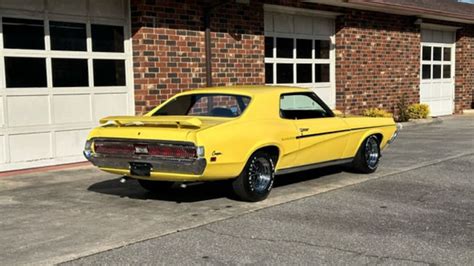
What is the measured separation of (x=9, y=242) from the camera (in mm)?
5285

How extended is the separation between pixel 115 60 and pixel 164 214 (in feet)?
16.6

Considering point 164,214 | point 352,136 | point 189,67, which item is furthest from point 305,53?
point 164,214

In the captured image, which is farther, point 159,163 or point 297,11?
point 297,11

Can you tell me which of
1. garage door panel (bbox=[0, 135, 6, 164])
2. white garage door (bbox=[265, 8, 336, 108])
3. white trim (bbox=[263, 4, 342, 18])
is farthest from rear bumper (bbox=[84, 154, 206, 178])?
white trim (bbox=[263, 4, 342, 18])

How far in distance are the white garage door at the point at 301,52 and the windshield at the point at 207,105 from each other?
5937 mm

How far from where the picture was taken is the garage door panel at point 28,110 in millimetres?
9266

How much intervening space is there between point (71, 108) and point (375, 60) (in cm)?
941

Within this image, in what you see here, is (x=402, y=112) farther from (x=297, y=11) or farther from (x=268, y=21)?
(x=268, y=21)

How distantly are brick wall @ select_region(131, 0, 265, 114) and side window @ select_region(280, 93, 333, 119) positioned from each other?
3.94 m

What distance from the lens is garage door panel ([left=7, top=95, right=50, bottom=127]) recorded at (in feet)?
30.4

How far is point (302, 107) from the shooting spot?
7.70 meters

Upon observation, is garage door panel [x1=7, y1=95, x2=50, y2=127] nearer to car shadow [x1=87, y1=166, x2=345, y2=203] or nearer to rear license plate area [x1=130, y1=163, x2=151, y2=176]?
car shadow [x1=87, y1=166, x2=345, y2=203]

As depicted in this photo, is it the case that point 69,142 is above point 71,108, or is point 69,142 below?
below

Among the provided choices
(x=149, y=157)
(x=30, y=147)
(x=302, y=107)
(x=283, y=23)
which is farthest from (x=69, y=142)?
(x=283, y=23)
